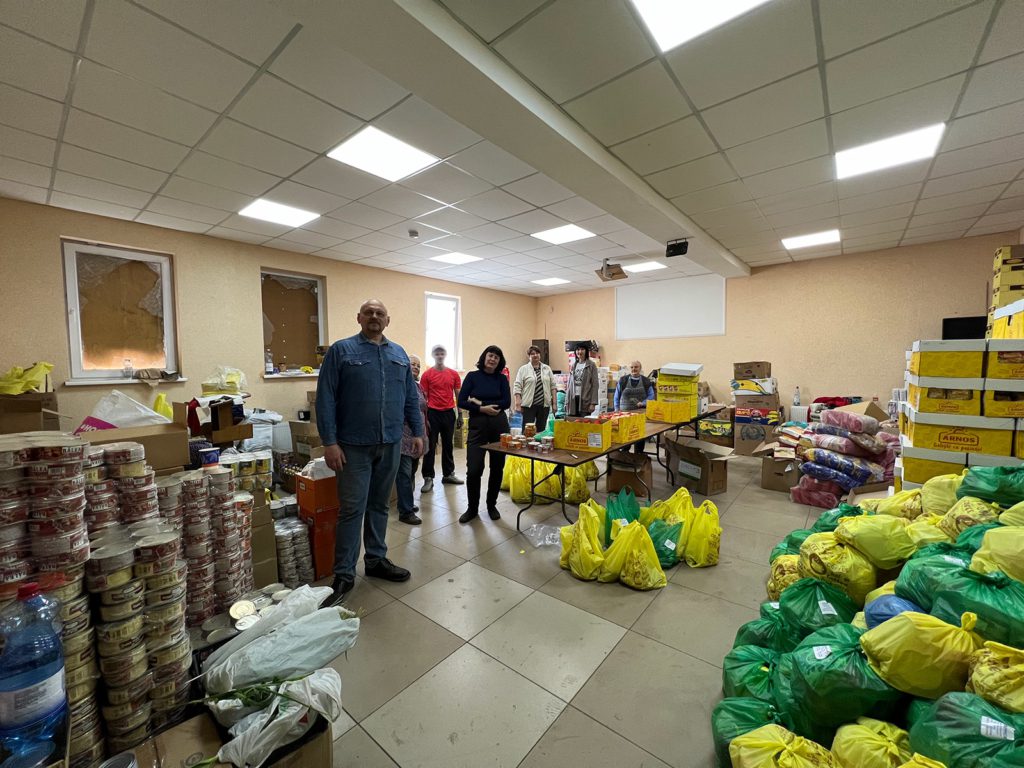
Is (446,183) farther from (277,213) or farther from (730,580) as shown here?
(730,580)

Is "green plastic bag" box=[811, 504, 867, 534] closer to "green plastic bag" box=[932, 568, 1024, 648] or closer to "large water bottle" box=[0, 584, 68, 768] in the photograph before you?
"green plastic bag" box=[932, 568, 1024, 648]

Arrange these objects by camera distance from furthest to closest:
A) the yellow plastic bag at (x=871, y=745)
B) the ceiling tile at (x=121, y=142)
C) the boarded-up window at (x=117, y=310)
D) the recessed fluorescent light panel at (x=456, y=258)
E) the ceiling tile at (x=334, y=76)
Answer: the recessed fluorescent light panel at (x=456, y=258) → the boarded-up window at (x=117, y=310) → the ceiling tile at (x=121, y=142) → the ceiling tile at (x=334, y=76) → the yellow plastic bag at (x=871, y=745)

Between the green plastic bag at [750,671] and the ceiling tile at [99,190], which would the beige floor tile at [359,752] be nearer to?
the green plastic bag at [750,671]

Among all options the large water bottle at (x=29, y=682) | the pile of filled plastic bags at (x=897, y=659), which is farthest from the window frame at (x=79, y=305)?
the pile of filled plastic bags at (x=897, y=659)

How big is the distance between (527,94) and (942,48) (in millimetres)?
2062

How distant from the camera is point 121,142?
2674mm

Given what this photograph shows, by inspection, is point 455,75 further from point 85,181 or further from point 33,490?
point 85,181

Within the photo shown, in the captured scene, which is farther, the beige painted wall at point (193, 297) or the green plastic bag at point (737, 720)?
the beige painted wall at point (193, 297)

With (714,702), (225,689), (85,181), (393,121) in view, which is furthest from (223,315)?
(714,702)

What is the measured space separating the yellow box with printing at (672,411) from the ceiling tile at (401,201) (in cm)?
305

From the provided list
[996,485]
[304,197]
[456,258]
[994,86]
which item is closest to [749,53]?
[994,86]

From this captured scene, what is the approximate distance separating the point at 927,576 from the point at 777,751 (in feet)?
2.37

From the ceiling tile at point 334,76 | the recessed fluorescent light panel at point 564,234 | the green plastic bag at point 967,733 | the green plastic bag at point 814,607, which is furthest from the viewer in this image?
the recessed fluorescent light panel at point 564,234

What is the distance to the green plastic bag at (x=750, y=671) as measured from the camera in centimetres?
134
